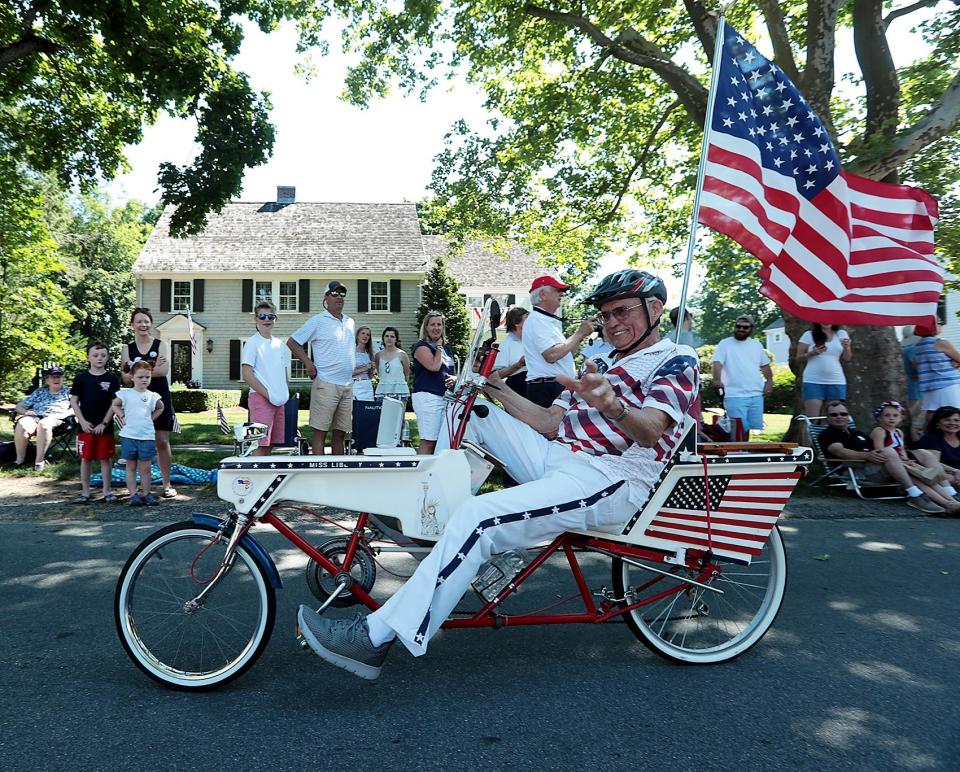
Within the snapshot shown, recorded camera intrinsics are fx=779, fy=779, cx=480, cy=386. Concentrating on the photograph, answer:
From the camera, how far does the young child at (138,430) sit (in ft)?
25.3

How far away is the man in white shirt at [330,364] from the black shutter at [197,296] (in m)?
28.8

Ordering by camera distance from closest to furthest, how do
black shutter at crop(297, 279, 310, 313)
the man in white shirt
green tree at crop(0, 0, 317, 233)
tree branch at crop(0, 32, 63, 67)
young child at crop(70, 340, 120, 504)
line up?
1. young child at crop(70, 340, 120, 504)
2. the man in white shirt
3. green tree at crop(0, 0, 317, 233)
4. tree branch at crop(0, 32, 63, 67)
5. black shutter at crop(297, 279, 310, 313)

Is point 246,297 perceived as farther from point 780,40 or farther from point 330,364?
point 780,40

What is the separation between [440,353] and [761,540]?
373 cm

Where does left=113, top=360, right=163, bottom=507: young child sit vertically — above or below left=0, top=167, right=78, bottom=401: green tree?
below

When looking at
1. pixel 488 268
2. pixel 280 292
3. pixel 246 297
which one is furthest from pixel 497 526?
pixel 488 268

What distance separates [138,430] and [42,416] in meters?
3.34

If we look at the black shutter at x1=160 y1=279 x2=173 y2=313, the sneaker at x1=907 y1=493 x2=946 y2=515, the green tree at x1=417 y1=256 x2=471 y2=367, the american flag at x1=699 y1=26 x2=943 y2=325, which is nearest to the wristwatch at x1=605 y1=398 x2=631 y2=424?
the american flag at x1=699 y1=26 x2=943 y2=325

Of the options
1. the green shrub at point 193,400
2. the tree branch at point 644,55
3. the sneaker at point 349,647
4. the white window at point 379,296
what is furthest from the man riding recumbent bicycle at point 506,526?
the white window at point 379,296

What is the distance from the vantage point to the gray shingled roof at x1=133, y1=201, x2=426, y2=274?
35312 mm

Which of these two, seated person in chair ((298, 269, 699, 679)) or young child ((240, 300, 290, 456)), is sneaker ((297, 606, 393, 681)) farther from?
young child ((240, 300, 290, 456))

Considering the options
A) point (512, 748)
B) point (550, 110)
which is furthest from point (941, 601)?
point (550, 110)

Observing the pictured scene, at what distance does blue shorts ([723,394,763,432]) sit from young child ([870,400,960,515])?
144cm

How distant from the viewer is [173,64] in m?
12.4
